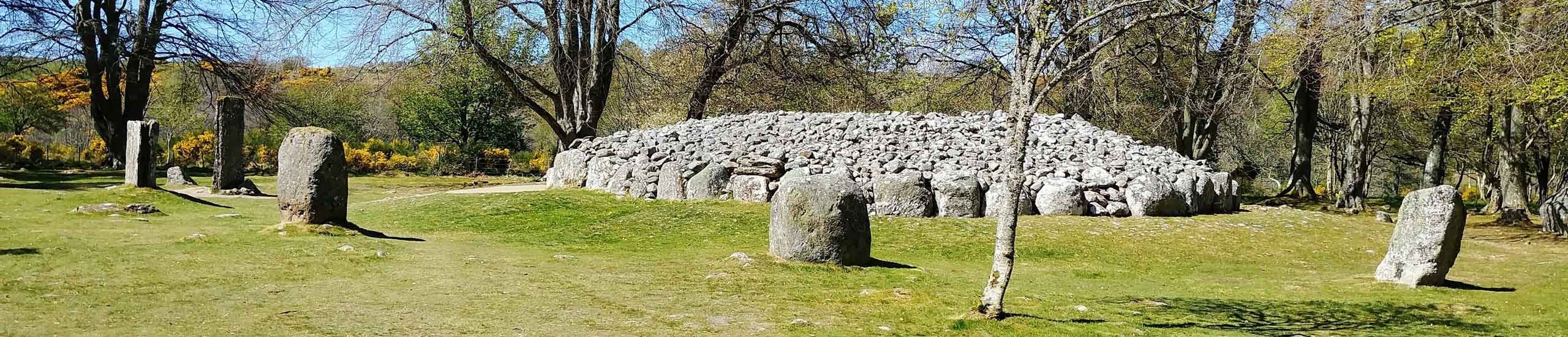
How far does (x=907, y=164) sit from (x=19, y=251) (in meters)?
12.7

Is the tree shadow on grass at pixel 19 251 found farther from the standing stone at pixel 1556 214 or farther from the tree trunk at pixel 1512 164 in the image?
the tree trunk at pixel 1512 164

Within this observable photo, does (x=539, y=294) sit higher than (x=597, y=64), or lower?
lower

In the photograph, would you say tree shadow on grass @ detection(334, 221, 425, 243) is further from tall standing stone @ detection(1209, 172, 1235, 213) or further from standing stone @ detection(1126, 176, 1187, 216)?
tall standing stone @ detection(1209, 172, 1235, 213)

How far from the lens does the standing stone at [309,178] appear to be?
1231 centimetres

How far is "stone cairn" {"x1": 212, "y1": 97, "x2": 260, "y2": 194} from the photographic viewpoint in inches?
798

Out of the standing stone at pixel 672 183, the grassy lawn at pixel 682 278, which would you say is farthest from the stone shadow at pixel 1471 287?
the standing stone at pixel 672 183

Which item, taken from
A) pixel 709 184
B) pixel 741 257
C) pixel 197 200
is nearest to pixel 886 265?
pixel 741 257

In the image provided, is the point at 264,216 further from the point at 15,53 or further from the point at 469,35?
the point at 15,53

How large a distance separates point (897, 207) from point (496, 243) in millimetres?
6669

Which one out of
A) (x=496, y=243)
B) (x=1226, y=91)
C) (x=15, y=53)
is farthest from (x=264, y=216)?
(x=1226, y=91)

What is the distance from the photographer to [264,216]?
15.6m

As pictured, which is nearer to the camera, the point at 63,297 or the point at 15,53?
the point at 63,297

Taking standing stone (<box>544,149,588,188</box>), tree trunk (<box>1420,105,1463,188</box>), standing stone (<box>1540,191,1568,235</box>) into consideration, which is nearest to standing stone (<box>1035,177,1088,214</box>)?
standing stone (<box>1540,191,1568,235</box>)

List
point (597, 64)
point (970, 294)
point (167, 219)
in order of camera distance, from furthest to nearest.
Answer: point (597, 64) → point (167, 219) → point (970, 294)
